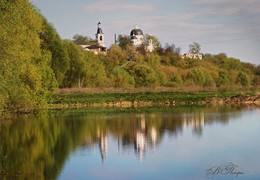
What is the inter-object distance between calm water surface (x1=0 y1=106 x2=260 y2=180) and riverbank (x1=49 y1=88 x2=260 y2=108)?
21008mm

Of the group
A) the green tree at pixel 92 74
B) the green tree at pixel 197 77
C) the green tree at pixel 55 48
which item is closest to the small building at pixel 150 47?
the green tree at pixel 197 77

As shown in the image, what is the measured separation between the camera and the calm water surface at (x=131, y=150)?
14.8 metres

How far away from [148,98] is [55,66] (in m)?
13.3

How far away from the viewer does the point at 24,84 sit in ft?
107

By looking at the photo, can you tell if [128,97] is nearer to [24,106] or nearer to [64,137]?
[24,106]

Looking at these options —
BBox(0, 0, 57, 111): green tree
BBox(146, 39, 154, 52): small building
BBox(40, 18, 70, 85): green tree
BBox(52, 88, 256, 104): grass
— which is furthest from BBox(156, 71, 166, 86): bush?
BBox(146, 39, 154, 52): small building

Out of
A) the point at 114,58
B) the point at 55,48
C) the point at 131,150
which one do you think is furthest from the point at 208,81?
the point at 131,150

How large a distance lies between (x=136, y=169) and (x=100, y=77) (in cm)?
5491

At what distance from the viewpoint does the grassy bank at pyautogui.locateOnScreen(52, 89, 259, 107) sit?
51781mm

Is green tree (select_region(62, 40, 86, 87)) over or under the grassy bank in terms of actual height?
over

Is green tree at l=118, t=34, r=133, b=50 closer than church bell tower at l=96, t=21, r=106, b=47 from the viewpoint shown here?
Yes

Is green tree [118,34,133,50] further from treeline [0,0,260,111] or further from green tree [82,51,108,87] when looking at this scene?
green tree [82,51,108,87]

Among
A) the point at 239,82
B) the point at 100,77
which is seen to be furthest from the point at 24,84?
the point at 239,82

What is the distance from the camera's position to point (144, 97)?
5512 centimetres
